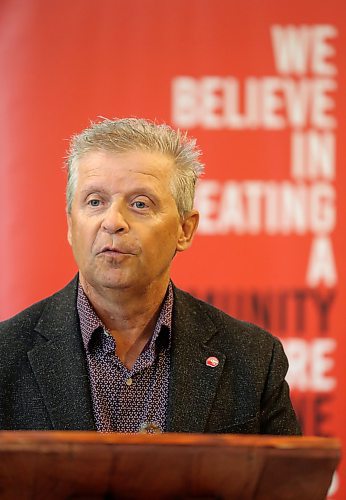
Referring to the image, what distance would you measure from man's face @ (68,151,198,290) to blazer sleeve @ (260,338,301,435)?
0.35 meters

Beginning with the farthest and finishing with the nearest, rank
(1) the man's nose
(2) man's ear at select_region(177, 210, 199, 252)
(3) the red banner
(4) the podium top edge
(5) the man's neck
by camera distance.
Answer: (3) the red banner < (2) man's ear at select_region(177, 210, 199, 252) < (5) the man's neck < (1) the man's nose < (4) the podium top edge

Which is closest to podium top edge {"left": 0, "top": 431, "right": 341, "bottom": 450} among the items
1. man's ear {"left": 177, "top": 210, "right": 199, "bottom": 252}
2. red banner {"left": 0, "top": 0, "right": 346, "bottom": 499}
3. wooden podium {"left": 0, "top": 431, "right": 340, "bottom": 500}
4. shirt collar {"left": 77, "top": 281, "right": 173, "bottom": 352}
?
wooden podium {"left": 0, "top": 431, "right": 340, "bottom": 500}

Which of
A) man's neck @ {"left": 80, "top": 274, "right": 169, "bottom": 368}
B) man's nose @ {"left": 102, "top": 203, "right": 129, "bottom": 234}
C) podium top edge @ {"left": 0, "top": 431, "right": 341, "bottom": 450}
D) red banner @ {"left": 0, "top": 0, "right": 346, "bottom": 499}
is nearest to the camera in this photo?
podium top edge @ {"left": 0, "top": 431, "right": 341, "bottom": 450}

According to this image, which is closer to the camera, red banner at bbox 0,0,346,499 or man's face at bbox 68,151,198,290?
man's face at bbox 68,151,198,290

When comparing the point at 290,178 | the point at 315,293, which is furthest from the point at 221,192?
the point at 315,293

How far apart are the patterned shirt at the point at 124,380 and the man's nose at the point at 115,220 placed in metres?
0.23

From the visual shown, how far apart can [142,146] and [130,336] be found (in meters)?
0.40

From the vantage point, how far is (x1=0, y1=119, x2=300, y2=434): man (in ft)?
5.75

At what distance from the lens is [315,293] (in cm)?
347

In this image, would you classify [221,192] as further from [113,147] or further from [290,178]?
[113,147]

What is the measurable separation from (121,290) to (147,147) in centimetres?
30

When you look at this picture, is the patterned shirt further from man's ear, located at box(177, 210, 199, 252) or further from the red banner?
the red banner

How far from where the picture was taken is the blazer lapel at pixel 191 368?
180cm

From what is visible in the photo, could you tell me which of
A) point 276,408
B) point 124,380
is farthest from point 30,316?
point 276,408
